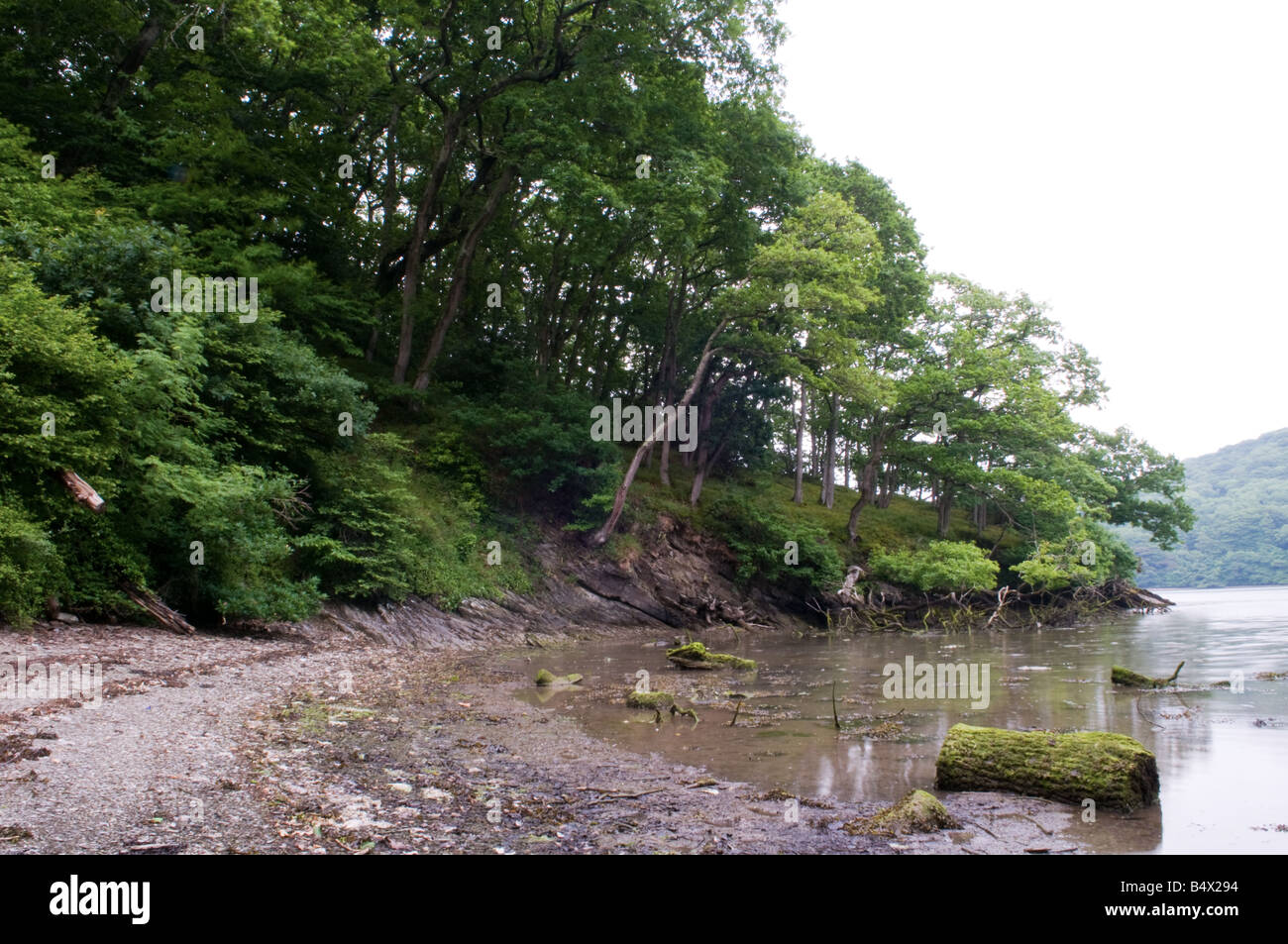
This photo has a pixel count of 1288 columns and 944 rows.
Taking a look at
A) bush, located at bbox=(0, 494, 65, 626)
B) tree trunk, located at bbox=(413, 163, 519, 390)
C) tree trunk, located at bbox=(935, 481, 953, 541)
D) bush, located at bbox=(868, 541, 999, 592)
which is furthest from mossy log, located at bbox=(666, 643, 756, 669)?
tree trunk, located at bbox=(935, 481, 953, 541)

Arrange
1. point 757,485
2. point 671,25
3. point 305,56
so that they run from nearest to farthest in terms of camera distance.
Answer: point 305,56 → point 671,25 → point 757,485

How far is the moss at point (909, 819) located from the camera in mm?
4965

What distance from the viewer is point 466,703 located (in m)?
9.59

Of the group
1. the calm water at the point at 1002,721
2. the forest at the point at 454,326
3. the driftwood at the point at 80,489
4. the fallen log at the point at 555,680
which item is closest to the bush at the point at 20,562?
the forest at the point at 454,326

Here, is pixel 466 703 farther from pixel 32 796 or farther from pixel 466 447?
pixel 466 447

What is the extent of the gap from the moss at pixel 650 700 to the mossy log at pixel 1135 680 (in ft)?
24.2

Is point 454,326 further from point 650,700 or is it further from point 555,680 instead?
point 650,700

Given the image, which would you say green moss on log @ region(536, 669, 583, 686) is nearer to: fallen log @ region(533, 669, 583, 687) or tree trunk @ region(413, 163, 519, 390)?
fallen log @ region(533, 669, 583, 687)

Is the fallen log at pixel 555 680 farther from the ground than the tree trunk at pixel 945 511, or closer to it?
closer to it

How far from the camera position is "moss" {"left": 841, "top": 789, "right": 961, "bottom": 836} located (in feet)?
16.3

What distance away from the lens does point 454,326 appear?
2808 centimetres

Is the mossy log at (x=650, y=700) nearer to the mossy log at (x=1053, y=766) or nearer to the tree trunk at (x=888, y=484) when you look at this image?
the mossy log at (x=1053, y=766)

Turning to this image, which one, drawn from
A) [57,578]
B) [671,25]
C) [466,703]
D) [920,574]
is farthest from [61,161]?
[920,574]

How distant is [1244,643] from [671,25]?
22.9 meters
